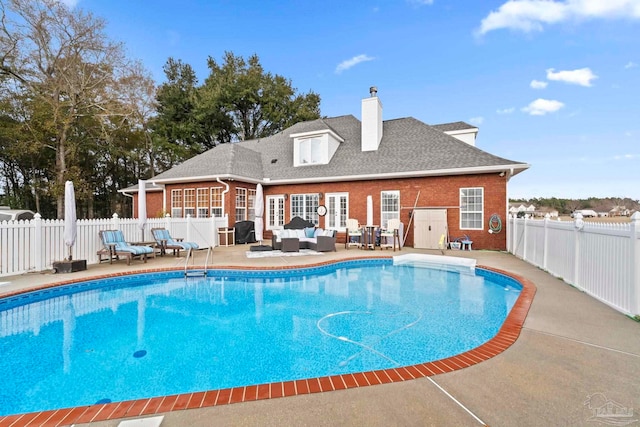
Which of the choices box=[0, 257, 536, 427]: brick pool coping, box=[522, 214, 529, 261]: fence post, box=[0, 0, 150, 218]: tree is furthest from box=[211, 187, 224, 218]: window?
box=[0, 257, 536, 427]: brick pool coping

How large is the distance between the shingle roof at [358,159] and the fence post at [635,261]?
799 cm

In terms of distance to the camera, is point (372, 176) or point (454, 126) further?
point (454, 126)

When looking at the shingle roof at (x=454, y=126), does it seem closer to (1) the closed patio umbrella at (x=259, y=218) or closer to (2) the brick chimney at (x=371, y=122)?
(2) the brick chimney at (x=371, y=122)

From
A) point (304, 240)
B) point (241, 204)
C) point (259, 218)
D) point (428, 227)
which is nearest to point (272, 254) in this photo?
point (304, 240)

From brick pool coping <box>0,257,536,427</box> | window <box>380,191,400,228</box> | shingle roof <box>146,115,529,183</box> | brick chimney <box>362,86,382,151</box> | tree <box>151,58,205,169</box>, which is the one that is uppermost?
tree <box>151,58,205,169</box>

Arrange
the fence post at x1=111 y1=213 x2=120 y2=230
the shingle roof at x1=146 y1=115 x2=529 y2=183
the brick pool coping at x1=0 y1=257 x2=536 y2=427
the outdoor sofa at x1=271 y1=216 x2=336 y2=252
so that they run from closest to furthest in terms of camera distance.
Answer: the brick pool coping at x1=0 y1=257 x2=536 y2=427 < the fence post at x1=111 y1=213 x2=120 y2=230 < the outdoor sofa at x1=271 y1=216 x2=336 y2=252 < the shingle roof at x1=146 y1=115 x2=529 y2=183

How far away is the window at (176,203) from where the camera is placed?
15.5m

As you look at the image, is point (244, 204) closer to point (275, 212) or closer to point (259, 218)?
point (275, 212)

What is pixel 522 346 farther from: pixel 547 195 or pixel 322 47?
pixel 547 195

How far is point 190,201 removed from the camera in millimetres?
15125

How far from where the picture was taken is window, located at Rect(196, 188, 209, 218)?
14.7m

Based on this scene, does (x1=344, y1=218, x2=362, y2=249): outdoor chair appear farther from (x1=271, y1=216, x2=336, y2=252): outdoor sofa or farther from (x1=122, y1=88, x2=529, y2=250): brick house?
(x1=271, y1=216, x2=336, y2=252): outdoor sofa

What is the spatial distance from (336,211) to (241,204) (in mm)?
4689

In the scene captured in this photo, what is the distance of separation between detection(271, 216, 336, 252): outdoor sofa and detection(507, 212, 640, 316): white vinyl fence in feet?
20.9
